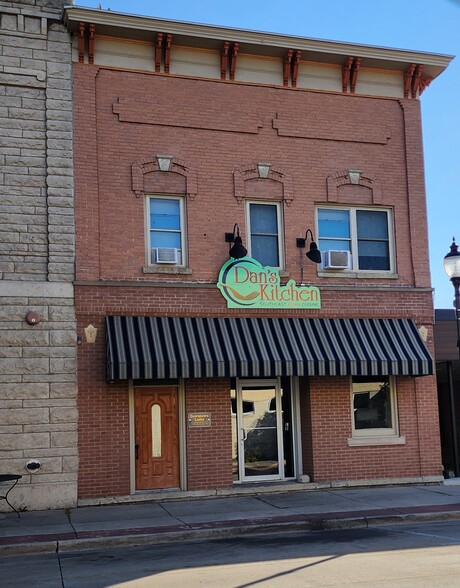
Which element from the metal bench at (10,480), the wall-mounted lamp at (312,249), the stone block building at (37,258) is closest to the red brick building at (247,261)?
the wall-mounted lamp at (312,249)

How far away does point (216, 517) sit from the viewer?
13.6 m

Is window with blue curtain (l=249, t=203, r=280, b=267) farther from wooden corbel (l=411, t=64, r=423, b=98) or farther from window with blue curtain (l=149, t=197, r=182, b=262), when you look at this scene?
wooden corbel (l=411, t=64, r=423, b=98)

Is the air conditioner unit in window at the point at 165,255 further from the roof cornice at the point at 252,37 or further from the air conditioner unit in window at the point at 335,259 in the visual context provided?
the roof cornice at the point at 252,37

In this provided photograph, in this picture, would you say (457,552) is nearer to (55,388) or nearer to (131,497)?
(131,497)

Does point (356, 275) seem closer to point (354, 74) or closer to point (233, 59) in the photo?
point (354, 74)

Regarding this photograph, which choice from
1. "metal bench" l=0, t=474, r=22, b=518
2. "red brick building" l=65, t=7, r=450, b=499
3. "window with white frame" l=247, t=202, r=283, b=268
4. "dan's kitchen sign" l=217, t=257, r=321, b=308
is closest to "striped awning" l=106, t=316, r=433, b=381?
"red brick building" l=65, t=7, r=450, b=499

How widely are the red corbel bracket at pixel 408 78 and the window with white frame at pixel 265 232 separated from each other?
4.44m

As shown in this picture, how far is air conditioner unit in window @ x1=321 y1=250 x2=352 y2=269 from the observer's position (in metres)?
17.4

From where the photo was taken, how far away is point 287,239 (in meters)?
17.3

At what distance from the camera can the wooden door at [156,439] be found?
16047 millimetres

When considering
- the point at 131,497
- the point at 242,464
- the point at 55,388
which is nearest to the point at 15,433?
the point at 55,388

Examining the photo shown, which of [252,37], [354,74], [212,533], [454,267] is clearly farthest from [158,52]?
[212,533]

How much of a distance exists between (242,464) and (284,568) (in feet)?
24.5

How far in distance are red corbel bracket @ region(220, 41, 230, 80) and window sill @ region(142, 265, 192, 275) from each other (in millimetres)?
4455
